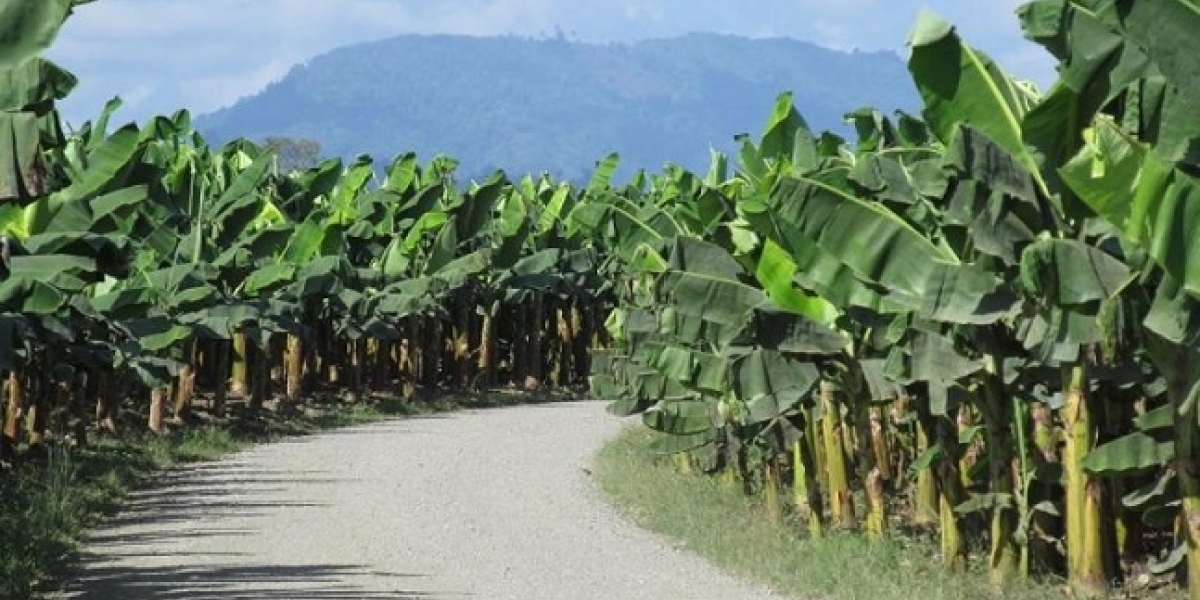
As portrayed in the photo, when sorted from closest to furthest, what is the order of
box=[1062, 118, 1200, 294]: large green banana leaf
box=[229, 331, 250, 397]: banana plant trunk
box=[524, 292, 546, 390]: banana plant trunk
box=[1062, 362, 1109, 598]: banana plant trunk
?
box=[1062, 118, 1200, 294]: large green banana leaf
box=[1062, 362, 1109, 598]: banana plant trunk
box=[229, 331, 250, 397]: banana plant trunk
box=[524, 292, 546, 390]: banana plant trunk

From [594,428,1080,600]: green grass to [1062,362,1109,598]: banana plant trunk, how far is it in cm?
39

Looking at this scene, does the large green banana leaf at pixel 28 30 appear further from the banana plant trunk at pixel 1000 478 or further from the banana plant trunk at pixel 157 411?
the banana plant trunk at pixel 157 411

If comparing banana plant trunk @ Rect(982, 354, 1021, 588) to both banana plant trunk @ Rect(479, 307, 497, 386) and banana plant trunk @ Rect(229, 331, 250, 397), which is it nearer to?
banana plant trunk @ Rect(229, 331, 250, 397)

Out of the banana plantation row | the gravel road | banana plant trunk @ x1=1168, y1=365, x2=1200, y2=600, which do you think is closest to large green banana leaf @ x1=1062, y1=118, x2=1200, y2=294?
the banana plantation row

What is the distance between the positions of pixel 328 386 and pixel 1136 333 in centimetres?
2352

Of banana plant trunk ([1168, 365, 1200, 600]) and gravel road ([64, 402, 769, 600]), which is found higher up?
banana plant trunk ([1168, 365, 1200, 600])

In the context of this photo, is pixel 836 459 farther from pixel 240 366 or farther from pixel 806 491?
pixel 240 366

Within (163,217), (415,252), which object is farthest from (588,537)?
(415,252)

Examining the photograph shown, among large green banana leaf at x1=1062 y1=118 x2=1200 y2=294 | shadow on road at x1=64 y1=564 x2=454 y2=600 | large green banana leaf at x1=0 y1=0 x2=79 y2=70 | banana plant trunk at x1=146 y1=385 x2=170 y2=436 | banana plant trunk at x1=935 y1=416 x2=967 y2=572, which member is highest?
large green banana leaf at x1=0 y1=0 x2=79 y2=70

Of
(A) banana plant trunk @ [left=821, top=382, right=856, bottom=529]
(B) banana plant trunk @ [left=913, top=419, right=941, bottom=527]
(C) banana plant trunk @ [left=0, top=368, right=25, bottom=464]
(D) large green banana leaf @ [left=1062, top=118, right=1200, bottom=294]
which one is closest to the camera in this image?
(D) large green banana leaf @ [left=1062, top=118, right=1200, bottom=294]

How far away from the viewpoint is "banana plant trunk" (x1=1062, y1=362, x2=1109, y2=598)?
1202 centimetres

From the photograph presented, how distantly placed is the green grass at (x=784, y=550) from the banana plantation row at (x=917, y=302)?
30 cm

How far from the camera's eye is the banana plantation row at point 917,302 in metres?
10.1

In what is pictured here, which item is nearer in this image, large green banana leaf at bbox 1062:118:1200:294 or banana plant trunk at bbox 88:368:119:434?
large green banana leaf at bbox 1062:118:1200:294
